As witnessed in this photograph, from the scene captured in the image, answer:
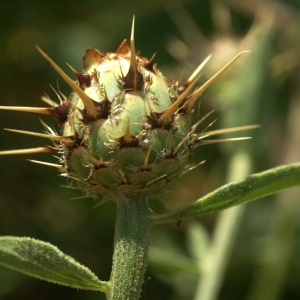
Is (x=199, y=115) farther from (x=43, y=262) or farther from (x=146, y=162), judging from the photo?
(x=43, y=262)

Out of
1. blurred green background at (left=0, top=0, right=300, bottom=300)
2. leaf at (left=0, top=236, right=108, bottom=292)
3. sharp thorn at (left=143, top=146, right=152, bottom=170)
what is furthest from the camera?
blurred green background at (left=0, top=0, right=300, bottom=300)

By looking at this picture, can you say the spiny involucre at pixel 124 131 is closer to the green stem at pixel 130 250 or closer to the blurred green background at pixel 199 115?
the green stem at pixel 130 250

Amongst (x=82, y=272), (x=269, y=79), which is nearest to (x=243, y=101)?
(x=269, y=79)

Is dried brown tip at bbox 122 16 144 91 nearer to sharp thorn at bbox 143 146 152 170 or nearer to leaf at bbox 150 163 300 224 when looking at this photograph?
sharp thorn at bbox 143 146 152 170

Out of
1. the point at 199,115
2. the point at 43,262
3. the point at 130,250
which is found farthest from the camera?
the point at 199,115

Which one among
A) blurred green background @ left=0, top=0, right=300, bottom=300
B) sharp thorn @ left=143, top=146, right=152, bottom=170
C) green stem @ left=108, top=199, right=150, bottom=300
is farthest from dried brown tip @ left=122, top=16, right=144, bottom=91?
blurred green background @ left=0, top=0, right=300, bottom=300

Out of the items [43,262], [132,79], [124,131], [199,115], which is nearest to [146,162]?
[124,131]
